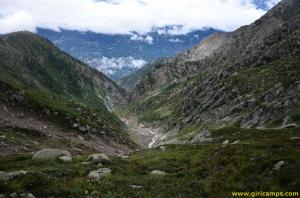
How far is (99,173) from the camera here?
36.1m

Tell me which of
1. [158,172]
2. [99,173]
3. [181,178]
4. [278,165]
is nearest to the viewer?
[278,165]


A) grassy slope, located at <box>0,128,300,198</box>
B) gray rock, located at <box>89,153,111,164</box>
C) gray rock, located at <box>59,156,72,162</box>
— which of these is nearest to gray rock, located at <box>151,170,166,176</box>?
grassy slope, located at <box>0,128,300,198</box>

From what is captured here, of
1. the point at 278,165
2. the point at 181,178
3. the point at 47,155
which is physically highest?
the point at 278,165

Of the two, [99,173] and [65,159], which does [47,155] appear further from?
[99,173]

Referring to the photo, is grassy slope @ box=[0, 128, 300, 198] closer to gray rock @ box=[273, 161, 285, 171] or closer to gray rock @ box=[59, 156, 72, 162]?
gray rock @ box=[273, 161, 285, 171]

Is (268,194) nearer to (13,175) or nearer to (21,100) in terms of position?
(13,175)

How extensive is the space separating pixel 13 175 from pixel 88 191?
6.54m

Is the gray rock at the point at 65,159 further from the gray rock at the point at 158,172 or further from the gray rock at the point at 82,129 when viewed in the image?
the gray rock at the point at 82,129

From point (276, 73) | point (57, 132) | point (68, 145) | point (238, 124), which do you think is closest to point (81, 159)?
point (68, 145)

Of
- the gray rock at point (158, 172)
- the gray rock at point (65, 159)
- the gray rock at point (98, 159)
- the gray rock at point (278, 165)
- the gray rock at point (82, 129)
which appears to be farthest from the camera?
the gray rock at point (82, 129)

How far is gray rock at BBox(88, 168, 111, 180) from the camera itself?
113 feet

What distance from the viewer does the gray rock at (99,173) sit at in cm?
3441

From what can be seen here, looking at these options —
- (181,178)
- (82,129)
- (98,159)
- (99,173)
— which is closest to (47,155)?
(98,159)

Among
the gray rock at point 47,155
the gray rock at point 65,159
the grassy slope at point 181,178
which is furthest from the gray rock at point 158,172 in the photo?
the gray rock at point 47,155
